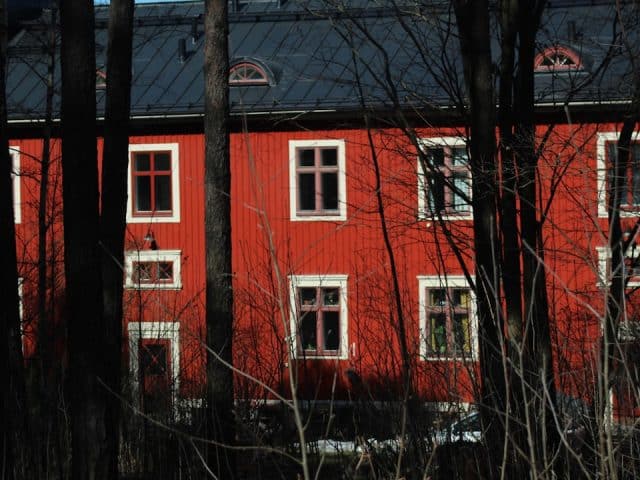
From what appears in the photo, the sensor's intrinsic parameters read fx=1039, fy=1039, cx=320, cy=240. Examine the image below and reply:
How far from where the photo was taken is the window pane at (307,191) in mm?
24031

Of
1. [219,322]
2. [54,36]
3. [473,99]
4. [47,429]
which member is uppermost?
[54,36]

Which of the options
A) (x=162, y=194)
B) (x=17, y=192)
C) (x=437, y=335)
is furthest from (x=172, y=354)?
(x=17, y=192)

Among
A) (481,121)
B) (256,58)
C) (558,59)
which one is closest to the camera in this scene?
(481,121)

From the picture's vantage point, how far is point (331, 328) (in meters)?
24.6

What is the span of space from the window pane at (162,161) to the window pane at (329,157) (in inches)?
147

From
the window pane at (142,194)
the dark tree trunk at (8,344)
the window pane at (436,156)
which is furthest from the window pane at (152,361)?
the window pane at (142,194)

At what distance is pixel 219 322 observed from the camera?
11.2 meters

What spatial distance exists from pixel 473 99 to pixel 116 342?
15.0 ft

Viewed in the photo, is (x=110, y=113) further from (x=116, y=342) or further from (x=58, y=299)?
(x=58, y=299)

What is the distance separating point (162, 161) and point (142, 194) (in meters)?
0.95

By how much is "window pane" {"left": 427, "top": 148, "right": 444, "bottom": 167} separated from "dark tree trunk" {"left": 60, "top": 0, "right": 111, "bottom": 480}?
3.99 metres

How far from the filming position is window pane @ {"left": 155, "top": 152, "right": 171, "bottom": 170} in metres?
24.9

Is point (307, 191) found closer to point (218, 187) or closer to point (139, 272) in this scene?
point (218, 187)

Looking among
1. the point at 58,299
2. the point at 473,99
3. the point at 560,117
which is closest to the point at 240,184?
the point at 58,299
